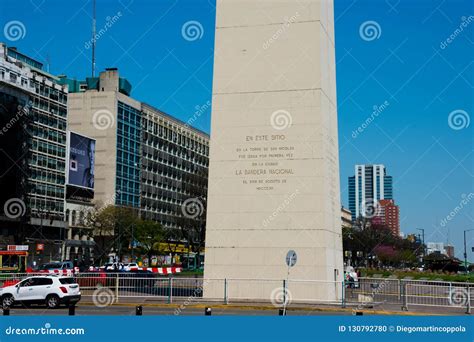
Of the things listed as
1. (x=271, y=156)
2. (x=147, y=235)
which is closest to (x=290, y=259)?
(x=271, y=156)

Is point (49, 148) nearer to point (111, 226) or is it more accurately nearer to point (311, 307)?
point (111, 226)

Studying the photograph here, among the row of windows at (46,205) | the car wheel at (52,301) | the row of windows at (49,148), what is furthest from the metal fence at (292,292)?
the row of windows at (49,148)

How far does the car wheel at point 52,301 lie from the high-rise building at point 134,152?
72.4 meters

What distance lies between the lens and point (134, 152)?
422ft

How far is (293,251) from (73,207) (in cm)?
8927

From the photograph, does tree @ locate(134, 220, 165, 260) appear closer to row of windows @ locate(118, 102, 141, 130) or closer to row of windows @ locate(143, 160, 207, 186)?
row of windows @ locate(143, 160, 207, 186)

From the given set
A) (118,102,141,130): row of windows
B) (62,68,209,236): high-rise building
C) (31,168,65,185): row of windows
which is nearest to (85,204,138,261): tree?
(31,168,65,185): row of windows

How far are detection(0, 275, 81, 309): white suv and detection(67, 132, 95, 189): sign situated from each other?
8202 cm

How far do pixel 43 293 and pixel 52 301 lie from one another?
1.80 feet

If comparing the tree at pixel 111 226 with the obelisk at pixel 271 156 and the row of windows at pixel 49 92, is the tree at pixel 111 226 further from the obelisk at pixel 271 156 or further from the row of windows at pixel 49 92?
the obelisk at pixel 271 156

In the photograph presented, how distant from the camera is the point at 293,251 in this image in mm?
27984

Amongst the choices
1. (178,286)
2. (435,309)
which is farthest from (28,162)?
(435,309)

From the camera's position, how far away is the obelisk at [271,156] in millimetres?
30094

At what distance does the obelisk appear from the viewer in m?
30.1
